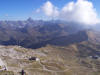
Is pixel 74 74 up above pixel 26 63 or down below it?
below

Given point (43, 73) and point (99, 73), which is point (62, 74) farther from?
point (99, 73)

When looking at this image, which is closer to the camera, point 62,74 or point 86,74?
point 62,74

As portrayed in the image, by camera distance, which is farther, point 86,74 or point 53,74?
point 86,74

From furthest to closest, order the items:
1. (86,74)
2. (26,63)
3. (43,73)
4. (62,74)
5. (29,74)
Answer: (86,74)
(26,63)
(62,74)
(43,73)
(29,74)

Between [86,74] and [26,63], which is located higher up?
[26,63]

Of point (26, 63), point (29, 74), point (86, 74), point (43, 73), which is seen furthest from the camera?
point (86, 74)

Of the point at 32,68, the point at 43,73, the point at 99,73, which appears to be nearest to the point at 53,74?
the point at 43,73

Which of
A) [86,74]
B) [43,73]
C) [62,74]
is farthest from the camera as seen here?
[86,74]

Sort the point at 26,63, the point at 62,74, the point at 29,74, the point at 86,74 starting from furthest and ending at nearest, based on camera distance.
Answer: the point at 86,74 → the point at 26,63 → the point at 62,74 → the point at 29,74

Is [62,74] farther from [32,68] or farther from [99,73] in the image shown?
[99,73]
